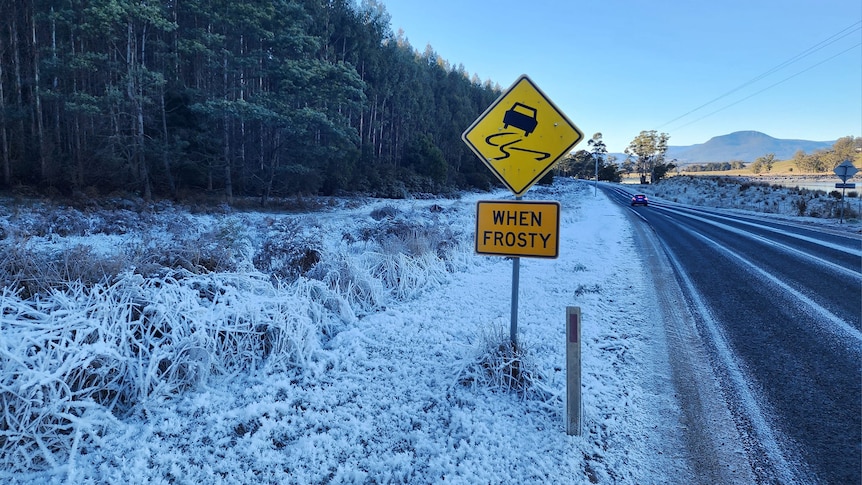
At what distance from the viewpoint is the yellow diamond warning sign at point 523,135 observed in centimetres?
333

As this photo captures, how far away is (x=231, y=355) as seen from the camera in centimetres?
363

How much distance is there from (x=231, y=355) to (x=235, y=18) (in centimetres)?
2311

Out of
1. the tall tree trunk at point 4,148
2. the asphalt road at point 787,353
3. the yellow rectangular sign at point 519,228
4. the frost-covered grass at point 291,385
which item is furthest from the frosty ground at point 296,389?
the tall tree trunk at point 4,148

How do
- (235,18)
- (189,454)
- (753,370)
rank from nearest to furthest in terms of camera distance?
(189,454), (753,370), (235,18)

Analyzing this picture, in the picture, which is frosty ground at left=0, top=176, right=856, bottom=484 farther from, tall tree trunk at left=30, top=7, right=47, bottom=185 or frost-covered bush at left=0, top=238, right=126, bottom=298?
tall tree trunk at left=30, top=7, right=47, bottom=185

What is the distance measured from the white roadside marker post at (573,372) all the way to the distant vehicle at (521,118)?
5.27 feet

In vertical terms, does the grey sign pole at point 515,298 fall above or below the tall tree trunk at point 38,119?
below

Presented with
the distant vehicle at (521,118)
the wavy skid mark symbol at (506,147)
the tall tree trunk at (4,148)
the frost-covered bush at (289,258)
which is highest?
the tall tree trunk at (4,148)

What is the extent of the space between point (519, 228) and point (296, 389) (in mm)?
2298

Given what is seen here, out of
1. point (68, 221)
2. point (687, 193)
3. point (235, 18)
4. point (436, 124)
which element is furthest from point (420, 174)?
point (68, 221)

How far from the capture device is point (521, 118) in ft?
11.3

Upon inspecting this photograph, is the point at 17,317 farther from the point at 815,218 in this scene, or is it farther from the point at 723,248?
the point at 815,218

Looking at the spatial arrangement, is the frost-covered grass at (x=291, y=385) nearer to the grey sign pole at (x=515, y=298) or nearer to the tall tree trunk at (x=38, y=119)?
the grey sign pole at (x=515, y=298)

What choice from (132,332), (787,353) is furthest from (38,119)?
(787,353)
